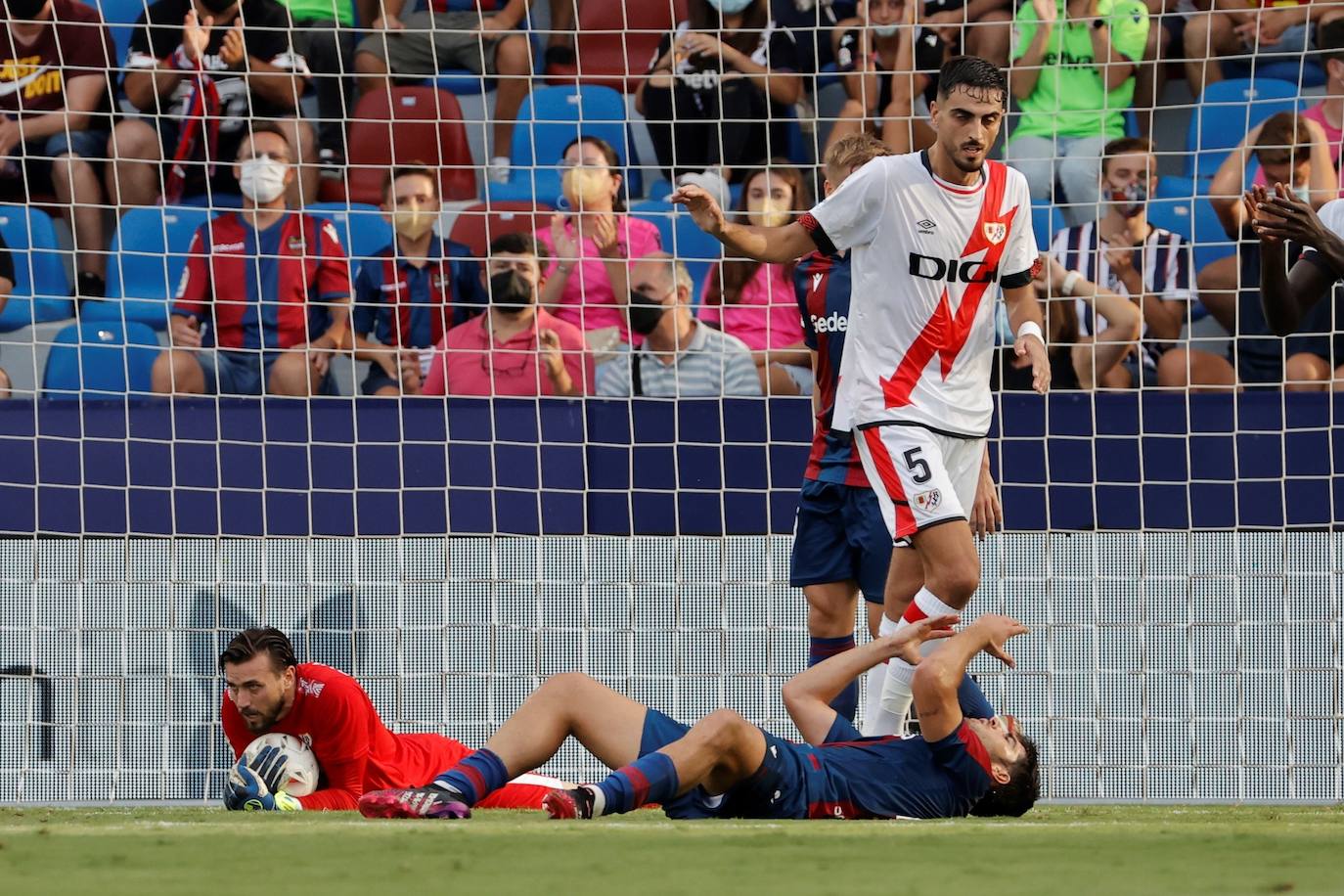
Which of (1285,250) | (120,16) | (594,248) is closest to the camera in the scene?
(1285,250)

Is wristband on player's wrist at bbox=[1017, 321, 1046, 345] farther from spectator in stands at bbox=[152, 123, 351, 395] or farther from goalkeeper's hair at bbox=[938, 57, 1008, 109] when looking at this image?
spectator in stands at bbox=[152, 123, 351, 395]

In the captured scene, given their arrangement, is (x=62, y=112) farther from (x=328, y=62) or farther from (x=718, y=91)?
(x=718, y=91)

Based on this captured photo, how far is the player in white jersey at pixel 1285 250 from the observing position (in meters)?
4.85

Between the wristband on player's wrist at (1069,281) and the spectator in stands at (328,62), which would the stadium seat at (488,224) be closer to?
the spectator in stands at (328,62)

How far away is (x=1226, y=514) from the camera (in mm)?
7238

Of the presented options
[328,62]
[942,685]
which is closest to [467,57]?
[328,62]

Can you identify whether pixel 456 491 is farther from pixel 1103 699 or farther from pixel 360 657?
pixel 1103 699

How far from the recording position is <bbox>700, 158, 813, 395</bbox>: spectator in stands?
826 cm

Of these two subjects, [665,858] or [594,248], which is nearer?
[665,858]

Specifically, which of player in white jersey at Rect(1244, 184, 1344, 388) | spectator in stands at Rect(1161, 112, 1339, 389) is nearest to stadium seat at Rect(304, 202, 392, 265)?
spectator in stands at Rect(1161, 112, 1339, 389)

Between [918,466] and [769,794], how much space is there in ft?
3.45

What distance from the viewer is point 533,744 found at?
4387mm

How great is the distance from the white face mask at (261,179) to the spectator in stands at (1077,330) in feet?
11.2

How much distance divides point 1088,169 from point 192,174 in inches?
165
